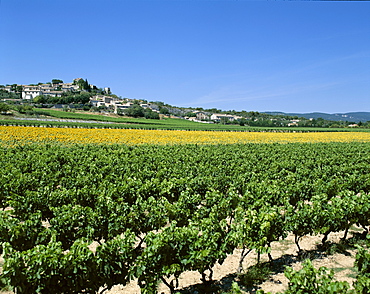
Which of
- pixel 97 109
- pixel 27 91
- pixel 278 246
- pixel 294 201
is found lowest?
pixel 278 246

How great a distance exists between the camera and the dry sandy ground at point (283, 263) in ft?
25.1

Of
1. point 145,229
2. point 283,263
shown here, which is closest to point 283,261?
point 283,263

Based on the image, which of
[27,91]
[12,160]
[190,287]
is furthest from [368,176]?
[27,91]

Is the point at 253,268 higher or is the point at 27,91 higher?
the point at 27,91

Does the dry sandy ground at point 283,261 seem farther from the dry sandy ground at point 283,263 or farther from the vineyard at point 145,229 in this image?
the vineyard at point 145,229

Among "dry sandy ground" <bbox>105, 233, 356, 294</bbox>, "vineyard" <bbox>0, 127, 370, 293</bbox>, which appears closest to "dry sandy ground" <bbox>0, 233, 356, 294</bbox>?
"dry sandy ground" <bbox>105, 233, 356, 294</bbox>

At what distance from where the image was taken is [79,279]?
604 centimetres

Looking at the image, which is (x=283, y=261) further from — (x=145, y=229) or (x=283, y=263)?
(x=145, y=229)

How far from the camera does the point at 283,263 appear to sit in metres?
8.98

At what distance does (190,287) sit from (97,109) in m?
142

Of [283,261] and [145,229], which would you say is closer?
[283,261]

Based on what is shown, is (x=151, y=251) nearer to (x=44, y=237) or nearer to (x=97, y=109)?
(x=44, y=237)

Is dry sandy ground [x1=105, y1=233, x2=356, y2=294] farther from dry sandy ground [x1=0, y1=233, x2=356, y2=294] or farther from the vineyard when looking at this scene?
the vineyard

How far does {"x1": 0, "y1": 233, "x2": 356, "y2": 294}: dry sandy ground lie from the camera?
7645 millimetres
